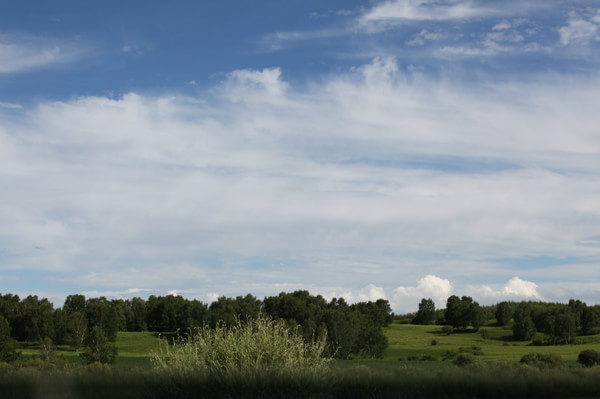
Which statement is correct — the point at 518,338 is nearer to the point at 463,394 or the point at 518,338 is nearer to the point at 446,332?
the point at 446,332

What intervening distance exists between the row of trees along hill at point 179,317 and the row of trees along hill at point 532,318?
2432cm

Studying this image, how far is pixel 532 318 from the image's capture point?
5074 inches

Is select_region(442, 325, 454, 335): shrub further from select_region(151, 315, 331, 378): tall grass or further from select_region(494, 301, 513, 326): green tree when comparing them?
select_region(151, 315, 331, 378): tall grass

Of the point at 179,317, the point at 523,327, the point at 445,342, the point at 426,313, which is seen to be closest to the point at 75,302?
the point at 179,317

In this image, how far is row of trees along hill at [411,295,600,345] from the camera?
120875 mm

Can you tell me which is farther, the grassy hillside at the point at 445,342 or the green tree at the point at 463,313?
the green tree at the point at 463,313

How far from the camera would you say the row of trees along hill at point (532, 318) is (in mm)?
120875

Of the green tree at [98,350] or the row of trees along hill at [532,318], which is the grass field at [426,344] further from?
the green tree at [98,350]

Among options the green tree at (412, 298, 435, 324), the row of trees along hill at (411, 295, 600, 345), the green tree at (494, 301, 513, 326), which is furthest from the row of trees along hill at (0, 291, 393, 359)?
the green tree at (494, 301, 513, 326)

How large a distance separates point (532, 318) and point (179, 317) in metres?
81.6

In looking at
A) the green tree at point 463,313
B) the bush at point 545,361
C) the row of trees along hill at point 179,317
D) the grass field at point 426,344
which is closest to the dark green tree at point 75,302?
the row of trees along hill at point 179,317

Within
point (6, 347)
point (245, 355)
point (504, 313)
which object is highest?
point (504, 313)

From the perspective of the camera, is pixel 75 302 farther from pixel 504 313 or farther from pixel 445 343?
pixel 504 313

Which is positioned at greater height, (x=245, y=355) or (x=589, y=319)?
(x=245, y=355)
